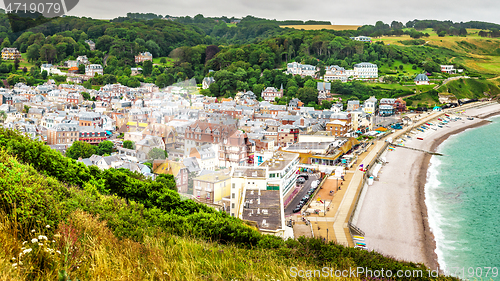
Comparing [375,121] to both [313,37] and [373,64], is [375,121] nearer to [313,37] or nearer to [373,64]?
[373,64]

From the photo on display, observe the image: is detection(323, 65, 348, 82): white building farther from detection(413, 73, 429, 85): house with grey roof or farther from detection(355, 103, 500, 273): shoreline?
detection(355, 103, 500, 273): shoreline

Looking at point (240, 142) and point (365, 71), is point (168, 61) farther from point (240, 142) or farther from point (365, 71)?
point (240, 142)

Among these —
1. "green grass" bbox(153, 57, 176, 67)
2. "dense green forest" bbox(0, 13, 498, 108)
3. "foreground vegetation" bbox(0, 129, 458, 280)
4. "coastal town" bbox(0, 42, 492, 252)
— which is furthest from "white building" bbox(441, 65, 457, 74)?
"foreground vegetation" bbox(0, 129, 458, 280)

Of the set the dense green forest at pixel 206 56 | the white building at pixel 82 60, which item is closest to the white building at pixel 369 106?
the dense green forest at pixel 206 56

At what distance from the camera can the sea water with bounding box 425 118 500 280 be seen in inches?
316

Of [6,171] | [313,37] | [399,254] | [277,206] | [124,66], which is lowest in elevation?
[399,254]

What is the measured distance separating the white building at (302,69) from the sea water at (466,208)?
1633 cm

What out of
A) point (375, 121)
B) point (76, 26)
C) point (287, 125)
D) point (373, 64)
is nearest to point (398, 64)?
point (373, 64)

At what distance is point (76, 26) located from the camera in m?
46.0

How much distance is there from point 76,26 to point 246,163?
40254mm

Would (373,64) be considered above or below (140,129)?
above

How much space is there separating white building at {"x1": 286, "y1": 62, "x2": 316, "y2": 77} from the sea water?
53.6ft

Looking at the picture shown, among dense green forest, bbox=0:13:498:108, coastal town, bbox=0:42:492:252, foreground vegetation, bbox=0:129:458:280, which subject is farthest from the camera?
dense green forest, bbox=0:13:498:108

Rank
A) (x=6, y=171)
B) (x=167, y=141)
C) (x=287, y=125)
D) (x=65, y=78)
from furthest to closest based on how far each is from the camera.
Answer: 1. (x=65, y=78)
2. (x=287, y=125)
3. (x=167, y=141)
4. (x=6, y=171)
